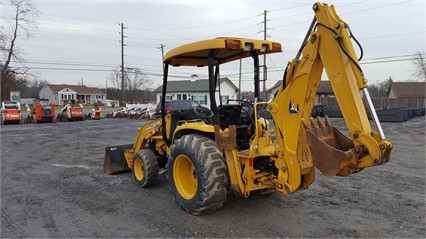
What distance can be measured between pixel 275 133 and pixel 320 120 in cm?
54

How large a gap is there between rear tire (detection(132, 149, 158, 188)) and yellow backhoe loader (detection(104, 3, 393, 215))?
17 mm

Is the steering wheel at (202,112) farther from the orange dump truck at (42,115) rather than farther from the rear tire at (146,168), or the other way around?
the orange dump truck at (42,115)

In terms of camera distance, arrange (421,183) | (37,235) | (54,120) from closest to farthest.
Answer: (37,235) → (421,183) → (54,120)

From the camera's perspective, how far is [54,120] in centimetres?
2370

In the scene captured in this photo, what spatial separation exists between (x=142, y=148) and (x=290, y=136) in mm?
3498

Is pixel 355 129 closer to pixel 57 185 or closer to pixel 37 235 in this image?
pixel 37 235

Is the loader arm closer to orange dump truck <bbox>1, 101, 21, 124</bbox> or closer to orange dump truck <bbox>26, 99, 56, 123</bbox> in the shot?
orange dump truck <bbox>26, 99, 56, 123</bbox>

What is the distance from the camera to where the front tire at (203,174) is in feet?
13.7

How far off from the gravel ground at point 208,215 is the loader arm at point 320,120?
0.86 meters

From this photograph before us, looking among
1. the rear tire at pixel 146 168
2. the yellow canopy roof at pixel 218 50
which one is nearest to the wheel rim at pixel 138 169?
the rear tire at pixel 146 168

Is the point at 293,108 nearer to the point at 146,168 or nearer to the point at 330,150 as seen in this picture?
the point at 330,150

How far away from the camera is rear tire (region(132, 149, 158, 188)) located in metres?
5.73

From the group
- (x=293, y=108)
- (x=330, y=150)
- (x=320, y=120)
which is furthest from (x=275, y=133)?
(x=330, y=150)

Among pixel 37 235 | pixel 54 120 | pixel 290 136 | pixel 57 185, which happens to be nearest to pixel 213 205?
pixel 290 136
